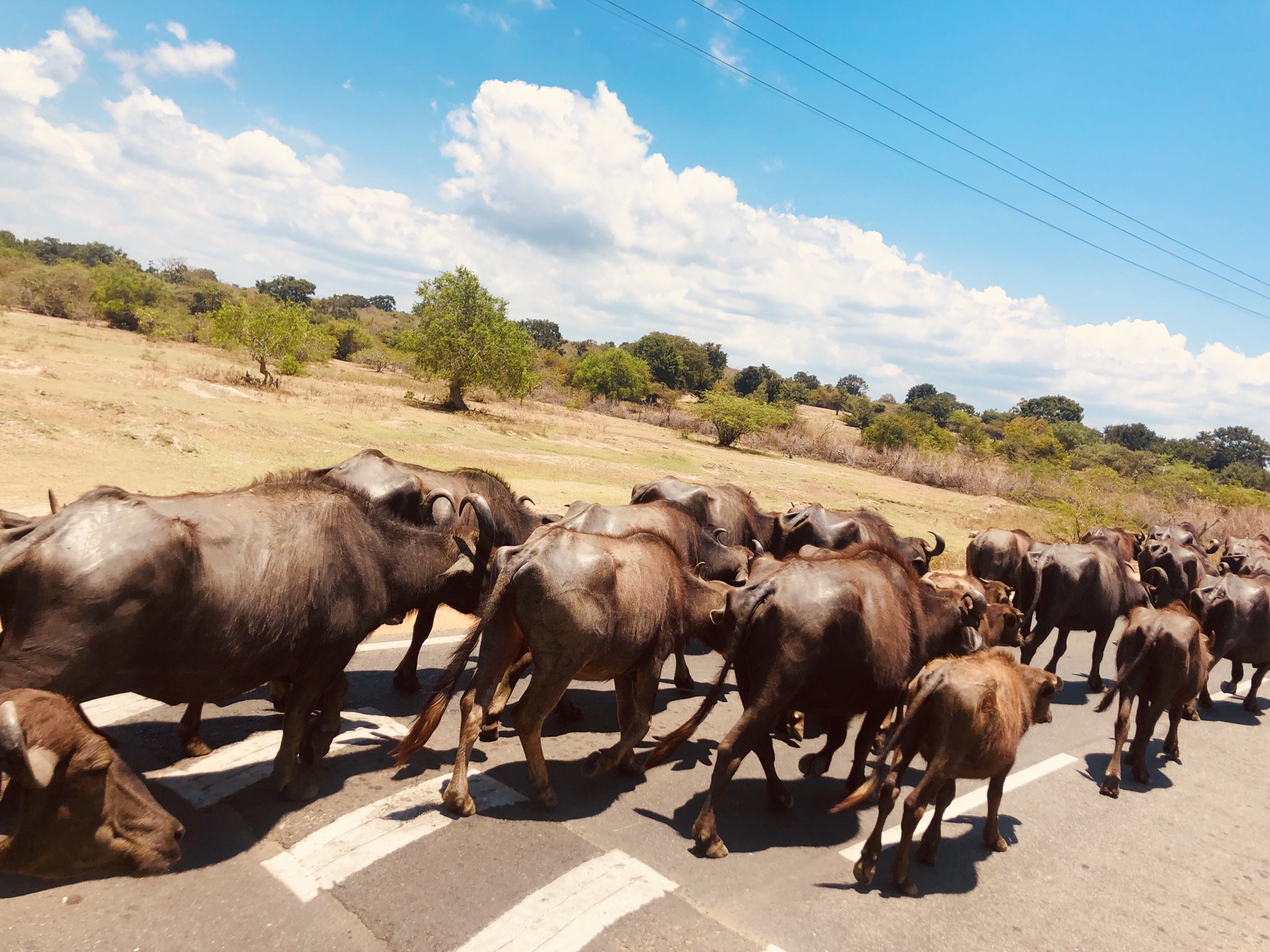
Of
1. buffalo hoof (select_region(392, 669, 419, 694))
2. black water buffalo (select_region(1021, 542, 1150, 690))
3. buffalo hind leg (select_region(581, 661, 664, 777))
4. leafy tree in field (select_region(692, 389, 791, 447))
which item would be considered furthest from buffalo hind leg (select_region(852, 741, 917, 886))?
leafy tree in field (select_region(692, 389, 791, 447))

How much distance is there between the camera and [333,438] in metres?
20.9

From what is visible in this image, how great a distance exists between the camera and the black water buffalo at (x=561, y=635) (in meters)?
4.67

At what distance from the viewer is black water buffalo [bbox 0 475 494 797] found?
134 inches

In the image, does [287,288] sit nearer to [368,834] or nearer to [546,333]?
[546,333]

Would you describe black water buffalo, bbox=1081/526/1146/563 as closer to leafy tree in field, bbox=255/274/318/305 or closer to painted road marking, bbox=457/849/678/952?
painted road marking, bbox=457/849/678/952

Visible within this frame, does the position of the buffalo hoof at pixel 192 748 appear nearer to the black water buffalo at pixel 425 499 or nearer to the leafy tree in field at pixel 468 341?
the black water buffalo at pixel 425 499

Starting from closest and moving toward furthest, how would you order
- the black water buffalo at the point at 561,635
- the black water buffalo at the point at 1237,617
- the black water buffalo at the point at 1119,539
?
the black water buffalo at the point at 561,635
the black water buffalo at the point at 1237,617
the black water buffalo at the point at 1119,539

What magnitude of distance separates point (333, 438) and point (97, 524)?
1845 centimetres

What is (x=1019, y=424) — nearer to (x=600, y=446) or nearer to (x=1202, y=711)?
(x=600, y=446)

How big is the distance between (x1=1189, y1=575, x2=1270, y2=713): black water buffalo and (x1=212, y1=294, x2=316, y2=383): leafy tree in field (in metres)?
30.9

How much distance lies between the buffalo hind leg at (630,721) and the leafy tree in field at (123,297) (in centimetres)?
4744

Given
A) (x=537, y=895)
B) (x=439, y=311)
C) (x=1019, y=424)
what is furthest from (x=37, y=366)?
(x=1019, y=424)

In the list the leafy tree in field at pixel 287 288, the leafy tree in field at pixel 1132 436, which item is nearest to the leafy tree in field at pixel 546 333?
the leafy tree in field at pixel 287 288

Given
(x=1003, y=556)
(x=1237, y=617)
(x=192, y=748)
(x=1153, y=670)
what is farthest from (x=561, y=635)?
(x=1237, y=617)
